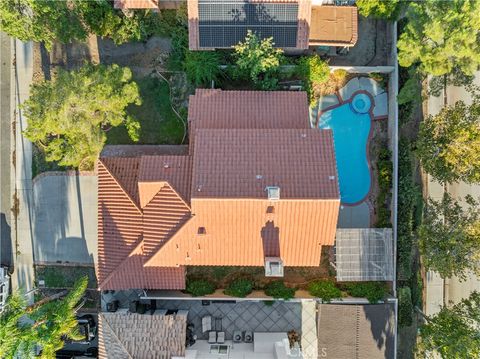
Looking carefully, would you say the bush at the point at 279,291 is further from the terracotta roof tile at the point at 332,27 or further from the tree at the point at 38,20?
the tree at the point at 38,20

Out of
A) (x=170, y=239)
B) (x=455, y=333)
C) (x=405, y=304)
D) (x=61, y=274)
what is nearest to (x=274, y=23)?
(x=170, y=239)

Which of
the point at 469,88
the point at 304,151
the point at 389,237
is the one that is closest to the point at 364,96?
the point at 469,88

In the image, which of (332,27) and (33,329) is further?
(332,27)

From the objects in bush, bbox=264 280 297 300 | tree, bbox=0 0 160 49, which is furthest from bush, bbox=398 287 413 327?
tree, bbox=0 0 160 49

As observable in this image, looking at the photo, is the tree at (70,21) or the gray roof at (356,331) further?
the gray roof at (356,331)

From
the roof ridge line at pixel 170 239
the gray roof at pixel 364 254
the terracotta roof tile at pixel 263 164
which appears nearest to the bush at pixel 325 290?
the gray roof at pixel 364 254

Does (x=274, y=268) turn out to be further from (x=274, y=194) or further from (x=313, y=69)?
(x=313, y=69)
